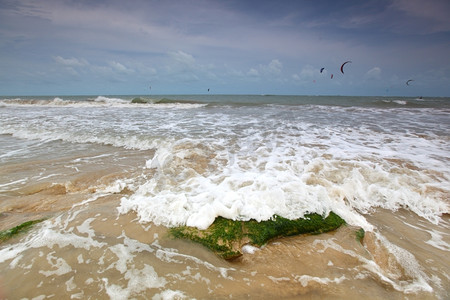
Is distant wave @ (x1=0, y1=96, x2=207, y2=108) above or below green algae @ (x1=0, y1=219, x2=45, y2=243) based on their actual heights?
above

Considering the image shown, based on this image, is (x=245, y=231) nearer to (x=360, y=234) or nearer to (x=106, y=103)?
(x=360, y=234)

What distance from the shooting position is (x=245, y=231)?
2.77 metres

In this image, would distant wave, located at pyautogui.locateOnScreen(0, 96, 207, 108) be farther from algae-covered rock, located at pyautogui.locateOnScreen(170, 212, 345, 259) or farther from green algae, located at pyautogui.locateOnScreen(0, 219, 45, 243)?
algae-covered rock, located at pyautogui.locateOnScreen(170, 212, 345, 259)

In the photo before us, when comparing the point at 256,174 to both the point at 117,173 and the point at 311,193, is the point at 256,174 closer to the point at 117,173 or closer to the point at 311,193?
the point at 311,193

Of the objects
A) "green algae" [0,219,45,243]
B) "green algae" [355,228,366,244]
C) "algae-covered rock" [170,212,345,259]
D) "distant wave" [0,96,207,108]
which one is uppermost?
"distant wave" [0,96,207,108]

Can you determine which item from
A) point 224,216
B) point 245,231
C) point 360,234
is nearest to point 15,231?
point 224,216

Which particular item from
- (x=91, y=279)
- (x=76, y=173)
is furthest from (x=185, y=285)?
(x=76, y=173)

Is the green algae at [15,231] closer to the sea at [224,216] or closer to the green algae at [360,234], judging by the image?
the sea at [224,216]

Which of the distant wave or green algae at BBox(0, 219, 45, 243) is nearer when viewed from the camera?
green algae at BBox(0, 219, 45, 243)

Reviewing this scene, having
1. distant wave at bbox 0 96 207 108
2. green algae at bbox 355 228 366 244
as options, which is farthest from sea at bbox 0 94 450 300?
distant wave at bbox 0 96 207 108

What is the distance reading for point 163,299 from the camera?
1.90 m

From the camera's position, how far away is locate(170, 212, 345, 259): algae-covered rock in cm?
260

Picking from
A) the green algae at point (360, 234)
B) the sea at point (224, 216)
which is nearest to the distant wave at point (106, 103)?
the sea at point (224, 216)

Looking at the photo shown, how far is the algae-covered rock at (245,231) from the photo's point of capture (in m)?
2.60
